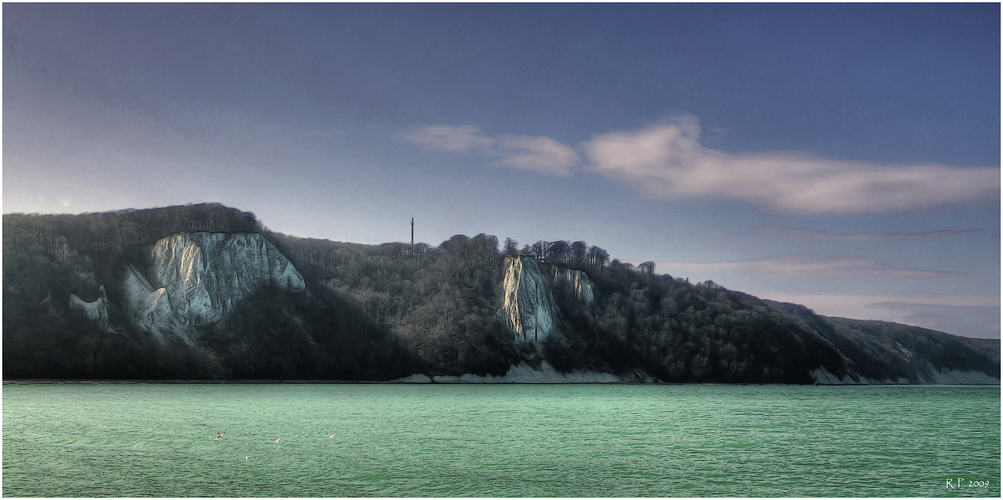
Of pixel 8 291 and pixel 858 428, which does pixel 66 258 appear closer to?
pixel 8 291

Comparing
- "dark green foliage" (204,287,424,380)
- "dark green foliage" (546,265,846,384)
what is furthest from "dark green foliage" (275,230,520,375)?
"dark green foliage" (546,265,846,384)

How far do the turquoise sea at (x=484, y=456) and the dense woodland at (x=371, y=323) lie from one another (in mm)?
86936

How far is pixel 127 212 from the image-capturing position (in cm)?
17275

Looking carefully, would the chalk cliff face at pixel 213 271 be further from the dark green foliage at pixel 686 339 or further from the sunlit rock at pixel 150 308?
the dark green foliage at pixel 686 339

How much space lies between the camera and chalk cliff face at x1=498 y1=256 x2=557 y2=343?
160 metres

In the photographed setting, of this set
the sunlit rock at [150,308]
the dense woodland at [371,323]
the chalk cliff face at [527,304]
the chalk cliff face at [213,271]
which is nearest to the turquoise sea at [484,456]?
the dense woodland at [371,323]

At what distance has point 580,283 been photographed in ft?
590

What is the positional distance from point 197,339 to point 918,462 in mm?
133131

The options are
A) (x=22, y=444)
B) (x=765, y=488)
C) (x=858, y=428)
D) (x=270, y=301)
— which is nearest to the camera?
(x=765, y=488)

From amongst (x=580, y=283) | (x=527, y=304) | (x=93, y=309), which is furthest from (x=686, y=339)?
(x=93, y=309)

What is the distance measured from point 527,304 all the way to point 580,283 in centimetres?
2221

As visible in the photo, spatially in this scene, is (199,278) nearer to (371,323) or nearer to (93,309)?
(93,309)

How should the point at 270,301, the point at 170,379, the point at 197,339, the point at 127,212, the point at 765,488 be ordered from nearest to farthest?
1. the point at 765,488
2. the point at 170,379
3. the point at 197,339
4. the point at 270,301
5. the point at 127,212

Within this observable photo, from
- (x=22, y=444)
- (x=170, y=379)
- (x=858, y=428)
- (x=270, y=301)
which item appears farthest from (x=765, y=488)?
(x=270, y=301)
